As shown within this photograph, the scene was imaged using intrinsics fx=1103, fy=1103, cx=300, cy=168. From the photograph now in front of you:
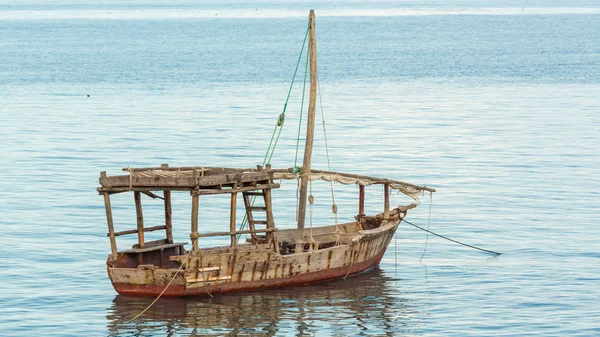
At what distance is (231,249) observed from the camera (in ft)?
96.1

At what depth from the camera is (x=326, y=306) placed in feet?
98.2

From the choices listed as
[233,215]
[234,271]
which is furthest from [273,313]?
[233,215]

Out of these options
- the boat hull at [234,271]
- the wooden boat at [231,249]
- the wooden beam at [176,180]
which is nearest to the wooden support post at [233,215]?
the wooden boat at [231,249]

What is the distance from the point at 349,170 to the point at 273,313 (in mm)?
26134

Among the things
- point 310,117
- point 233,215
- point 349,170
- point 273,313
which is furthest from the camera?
point 349,170

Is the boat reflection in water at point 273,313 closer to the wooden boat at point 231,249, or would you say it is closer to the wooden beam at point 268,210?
the wooden boat at point 231,249

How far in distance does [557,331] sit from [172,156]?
3402 cm

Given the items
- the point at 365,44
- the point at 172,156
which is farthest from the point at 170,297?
the point at 365,44

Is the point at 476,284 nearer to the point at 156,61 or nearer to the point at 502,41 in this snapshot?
the point at 156,61

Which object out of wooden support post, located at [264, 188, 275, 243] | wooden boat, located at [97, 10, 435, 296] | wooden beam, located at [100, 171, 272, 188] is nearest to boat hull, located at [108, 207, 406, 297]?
wooden boat, located at [97, 10, 435, 296]

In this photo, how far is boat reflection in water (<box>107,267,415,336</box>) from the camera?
91.1ft

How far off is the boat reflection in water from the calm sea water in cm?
7

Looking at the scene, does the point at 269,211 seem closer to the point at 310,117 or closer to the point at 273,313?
the point at 273,313

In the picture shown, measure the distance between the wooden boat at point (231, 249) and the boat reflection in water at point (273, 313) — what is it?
361 mm
